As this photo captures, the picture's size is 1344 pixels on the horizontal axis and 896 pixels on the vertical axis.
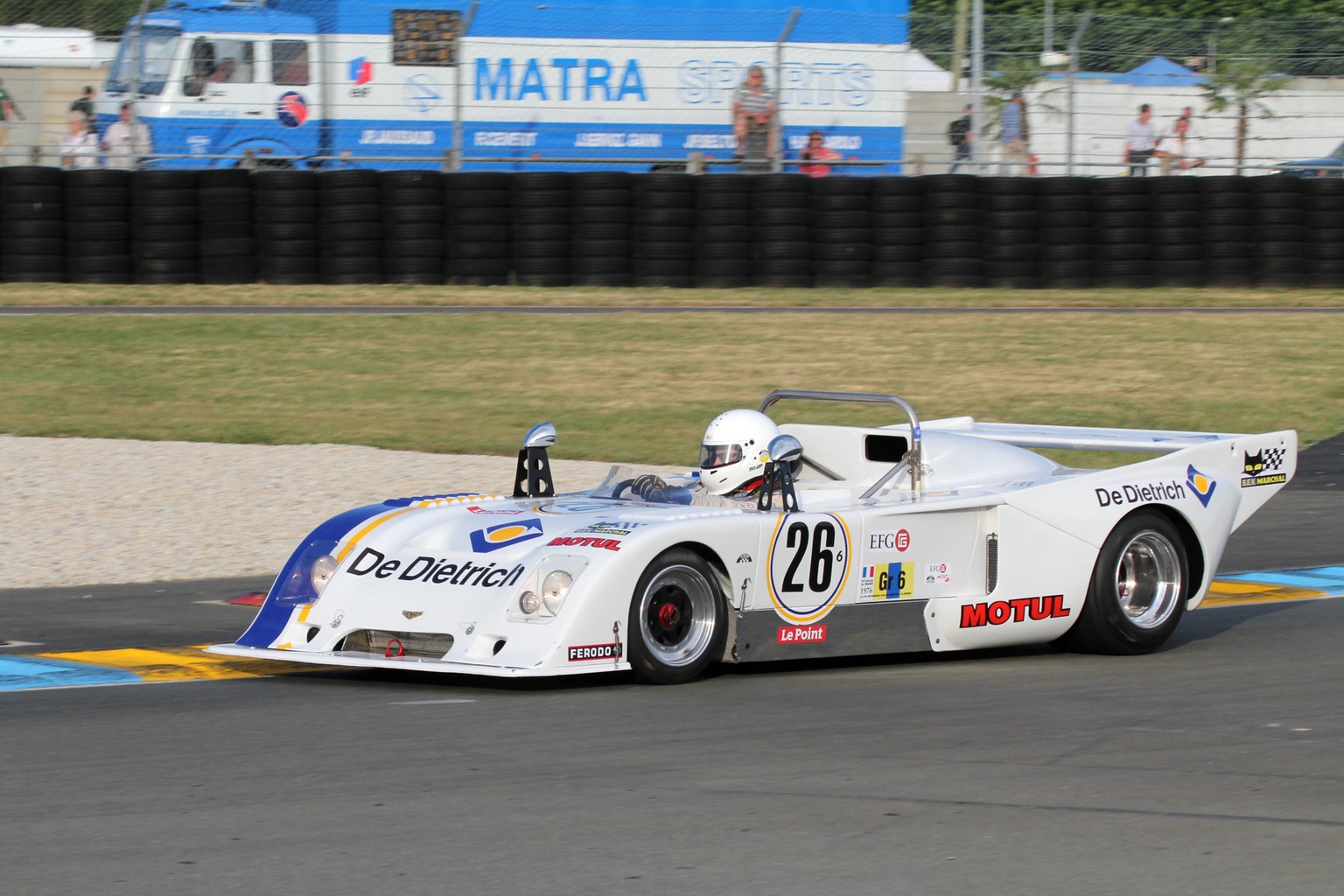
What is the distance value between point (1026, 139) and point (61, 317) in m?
11.0

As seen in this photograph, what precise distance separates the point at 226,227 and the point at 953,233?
7.85m

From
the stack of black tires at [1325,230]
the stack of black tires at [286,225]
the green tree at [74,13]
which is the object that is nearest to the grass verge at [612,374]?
the stack of black tires at [286,225]

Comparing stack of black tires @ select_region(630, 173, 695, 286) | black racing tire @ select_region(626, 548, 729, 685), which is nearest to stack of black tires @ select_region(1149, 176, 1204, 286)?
stack of black tires @ select_region(630, 173, 695, 286)

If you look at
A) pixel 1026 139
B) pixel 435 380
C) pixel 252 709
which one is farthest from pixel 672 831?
pixel 1026 139

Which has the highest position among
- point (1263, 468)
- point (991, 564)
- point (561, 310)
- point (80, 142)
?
point (80, 142)

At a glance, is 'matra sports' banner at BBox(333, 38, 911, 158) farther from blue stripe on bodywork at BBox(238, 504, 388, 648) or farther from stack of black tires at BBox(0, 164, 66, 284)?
blue stripe on bodywork at BBox(238, 504, 388, 648)

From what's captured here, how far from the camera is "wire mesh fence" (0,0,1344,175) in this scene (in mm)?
22062

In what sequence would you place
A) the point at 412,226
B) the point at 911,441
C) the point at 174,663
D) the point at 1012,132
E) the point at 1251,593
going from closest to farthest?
1. the point at 174,663
2. the point at 911,441
3. the point at 1251,593
4. the point at 412,226
5. the point at 1012,132

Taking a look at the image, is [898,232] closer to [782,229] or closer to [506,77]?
[782,229]

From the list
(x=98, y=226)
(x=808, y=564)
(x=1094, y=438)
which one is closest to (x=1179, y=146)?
(x=98, y=226)

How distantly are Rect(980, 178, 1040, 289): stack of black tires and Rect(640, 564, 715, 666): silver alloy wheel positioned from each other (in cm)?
1436

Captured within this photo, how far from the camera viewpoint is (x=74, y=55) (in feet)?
82.4

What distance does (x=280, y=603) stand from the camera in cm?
738

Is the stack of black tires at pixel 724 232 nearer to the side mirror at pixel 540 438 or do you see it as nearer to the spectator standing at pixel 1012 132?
the spectator standing at pixel 1012 132
